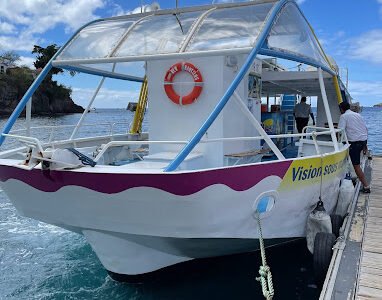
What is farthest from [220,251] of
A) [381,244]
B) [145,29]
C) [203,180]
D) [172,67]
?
[145,29]

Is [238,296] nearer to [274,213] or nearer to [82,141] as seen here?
[274,213]

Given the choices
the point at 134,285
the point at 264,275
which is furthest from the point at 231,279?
the point at 264,275

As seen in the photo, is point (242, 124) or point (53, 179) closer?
point (53, 179)

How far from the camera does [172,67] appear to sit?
656cm

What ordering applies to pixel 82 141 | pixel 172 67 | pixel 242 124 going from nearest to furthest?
pixel 172 67 < pixel 242 124 < pixel 82 141

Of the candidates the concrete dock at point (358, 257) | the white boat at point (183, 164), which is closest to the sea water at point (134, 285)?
the white boat at point (183, 164)

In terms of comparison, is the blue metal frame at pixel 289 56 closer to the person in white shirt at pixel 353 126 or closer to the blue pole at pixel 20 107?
the person in white shirt at pixel 353 126

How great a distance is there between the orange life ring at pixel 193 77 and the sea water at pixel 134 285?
280cm

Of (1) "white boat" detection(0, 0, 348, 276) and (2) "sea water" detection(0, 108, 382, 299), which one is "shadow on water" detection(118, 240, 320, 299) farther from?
(1) "white boat" detection(0, 0, 348, 276)

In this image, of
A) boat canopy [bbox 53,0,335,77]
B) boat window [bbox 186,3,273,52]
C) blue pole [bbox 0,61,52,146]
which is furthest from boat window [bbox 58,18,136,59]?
boat window [bbox 186,3,273,52]

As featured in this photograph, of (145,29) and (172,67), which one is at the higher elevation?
(145,29)

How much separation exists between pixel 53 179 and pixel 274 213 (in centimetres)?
296

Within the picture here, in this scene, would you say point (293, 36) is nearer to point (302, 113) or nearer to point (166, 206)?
point (166, 206)

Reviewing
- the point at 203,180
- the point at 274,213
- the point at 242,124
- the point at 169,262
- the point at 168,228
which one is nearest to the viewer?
the point at 203,180
